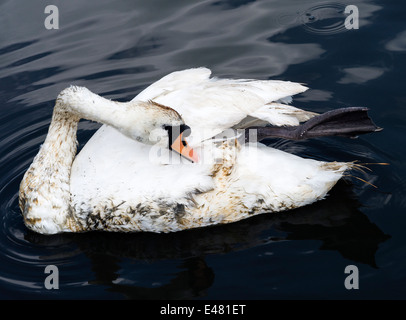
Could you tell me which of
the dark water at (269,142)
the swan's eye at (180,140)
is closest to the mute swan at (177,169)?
the swan's eye at (180,140)

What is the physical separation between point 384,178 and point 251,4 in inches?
166

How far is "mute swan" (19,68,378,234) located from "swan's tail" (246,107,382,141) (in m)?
0.01

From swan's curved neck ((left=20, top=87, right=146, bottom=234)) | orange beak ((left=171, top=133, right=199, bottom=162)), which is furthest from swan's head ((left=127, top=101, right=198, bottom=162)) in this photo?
swan's curved neck ((left=20, top=87, right=146, bottom=234))

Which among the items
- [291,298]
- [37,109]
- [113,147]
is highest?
[37,109]

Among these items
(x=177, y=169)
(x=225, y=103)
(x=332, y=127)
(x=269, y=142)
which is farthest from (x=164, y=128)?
(x=269, y=142)

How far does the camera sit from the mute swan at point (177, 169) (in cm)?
597

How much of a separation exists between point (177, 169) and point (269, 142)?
1772mm

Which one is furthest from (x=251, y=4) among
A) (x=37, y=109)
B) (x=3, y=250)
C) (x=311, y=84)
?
(x=3, y=250)

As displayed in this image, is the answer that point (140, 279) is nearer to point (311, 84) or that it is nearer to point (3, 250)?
point (3, 250)

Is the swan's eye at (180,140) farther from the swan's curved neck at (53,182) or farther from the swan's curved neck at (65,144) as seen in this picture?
the swan's curved neck at (53,182)

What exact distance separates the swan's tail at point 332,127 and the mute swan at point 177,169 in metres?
0.01

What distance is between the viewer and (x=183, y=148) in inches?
233

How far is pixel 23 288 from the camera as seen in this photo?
578cm

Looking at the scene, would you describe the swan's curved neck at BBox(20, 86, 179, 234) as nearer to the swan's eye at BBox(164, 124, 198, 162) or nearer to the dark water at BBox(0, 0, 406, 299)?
the swan's eye at BBox(164, 124, 198, 162)
